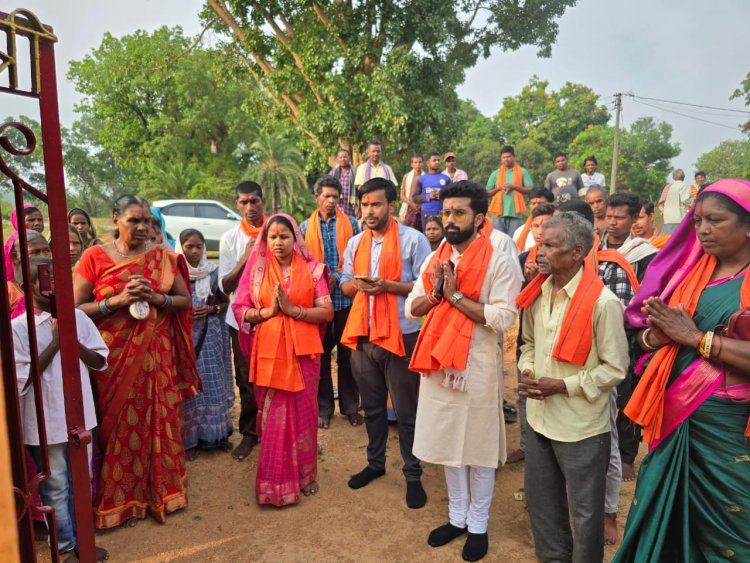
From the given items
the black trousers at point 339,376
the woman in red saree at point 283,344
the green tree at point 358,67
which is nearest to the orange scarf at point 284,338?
the woman in red saree at point 283,344

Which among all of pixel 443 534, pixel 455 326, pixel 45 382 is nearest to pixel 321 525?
pixel 443 534

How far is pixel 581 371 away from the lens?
2.59 m

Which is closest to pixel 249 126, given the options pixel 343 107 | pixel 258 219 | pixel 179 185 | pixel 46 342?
pixel 179 185

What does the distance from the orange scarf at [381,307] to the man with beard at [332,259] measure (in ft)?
2.91

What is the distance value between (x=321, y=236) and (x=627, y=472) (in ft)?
10.8

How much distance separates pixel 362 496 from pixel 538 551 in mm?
1391

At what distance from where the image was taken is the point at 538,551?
116 inches

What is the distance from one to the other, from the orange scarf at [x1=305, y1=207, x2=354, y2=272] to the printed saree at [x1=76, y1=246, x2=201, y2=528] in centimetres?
150

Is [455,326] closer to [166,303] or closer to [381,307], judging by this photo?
[381,307]

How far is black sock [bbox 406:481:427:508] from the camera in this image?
372 centimetres

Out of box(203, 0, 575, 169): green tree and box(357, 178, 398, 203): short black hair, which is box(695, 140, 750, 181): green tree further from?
box(357, 178, 398, 203): short black hair

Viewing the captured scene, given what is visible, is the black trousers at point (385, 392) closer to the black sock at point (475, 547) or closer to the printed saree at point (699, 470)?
the black sock at point (475, 547)

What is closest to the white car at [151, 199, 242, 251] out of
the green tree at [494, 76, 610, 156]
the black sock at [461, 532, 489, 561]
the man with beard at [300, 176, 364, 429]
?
the man with beard at [300, 176, 364, 429]

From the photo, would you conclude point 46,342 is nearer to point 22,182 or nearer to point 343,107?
point 22,182
